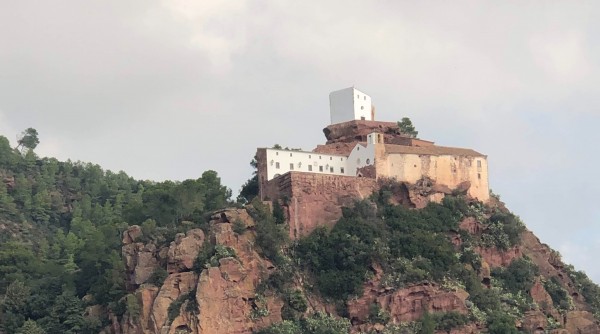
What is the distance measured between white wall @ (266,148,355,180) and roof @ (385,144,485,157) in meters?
3.05

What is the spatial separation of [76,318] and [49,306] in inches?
115

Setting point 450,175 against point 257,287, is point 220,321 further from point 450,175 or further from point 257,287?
point 450,175

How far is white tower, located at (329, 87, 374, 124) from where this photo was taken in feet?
276

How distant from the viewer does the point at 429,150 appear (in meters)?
81.0

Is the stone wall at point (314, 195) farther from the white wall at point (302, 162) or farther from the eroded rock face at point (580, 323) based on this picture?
the eroded rock face at point (580, 323)

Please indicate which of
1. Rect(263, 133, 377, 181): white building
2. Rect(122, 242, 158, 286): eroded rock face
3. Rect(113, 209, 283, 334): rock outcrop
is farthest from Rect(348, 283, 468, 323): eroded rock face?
Rect(122, 242, 158, 286): eroded rock face

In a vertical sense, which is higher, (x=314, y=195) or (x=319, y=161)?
(x=319, y=161)

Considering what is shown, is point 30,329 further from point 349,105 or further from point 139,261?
point 349,105

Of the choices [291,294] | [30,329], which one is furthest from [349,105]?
[30,329]

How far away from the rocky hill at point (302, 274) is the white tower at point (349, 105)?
7390mm

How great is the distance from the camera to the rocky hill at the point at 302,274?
2712 inches

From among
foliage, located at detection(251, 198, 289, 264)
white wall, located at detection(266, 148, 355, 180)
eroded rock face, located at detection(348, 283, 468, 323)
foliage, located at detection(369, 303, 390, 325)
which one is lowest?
foliage, located at detection(369, 303, 390, 325)

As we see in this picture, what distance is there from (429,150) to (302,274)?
1381cm

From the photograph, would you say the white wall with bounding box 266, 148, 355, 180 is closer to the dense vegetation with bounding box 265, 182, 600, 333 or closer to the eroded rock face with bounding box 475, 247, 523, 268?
the dense vegetation with bounding box 265, 182, 600, 333
